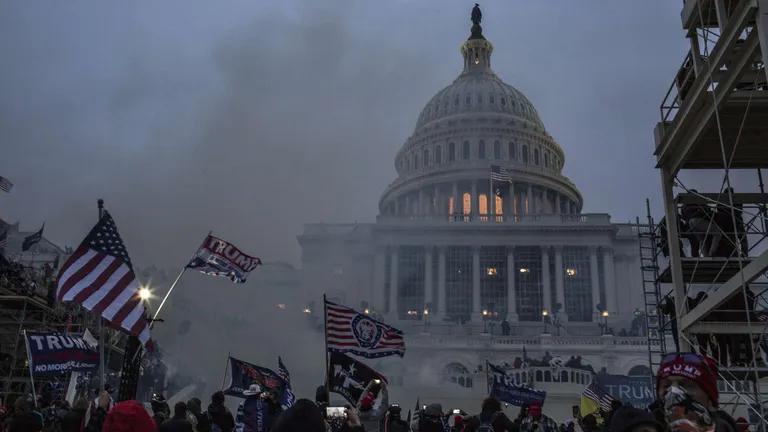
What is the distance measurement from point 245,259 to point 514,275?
194 ft

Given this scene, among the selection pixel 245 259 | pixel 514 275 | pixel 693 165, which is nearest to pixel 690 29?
pixel 693 165

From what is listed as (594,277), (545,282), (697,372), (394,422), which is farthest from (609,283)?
(697,372)

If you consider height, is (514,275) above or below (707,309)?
above

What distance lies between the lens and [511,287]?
2844 inches

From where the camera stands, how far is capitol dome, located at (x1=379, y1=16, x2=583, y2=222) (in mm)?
90938

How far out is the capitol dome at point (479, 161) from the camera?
90.9 meters

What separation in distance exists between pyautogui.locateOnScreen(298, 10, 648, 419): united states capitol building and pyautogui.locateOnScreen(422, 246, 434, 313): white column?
5.6 inches

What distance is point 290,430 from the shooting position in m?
3.75

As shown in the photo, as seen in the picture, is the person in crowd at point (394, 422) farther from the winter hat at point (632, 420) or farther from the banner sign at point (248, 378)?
the banner sign at point (248, 378)

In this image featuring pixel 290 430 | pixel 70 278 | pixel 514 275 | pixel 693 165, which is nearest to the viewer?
pixel 290 430

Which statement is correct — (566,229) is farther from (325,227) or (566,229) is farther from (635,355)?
(325,227)

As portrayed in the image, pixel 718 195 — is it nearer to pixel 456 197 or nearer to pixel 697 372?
pixel 697 372

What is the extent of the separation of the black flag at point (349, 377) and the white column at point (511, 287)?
61.0m

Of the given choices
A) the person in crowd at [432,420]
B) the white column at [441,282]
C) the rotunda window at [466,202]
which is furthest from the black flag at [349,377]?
the rotunda window at [466,202]
